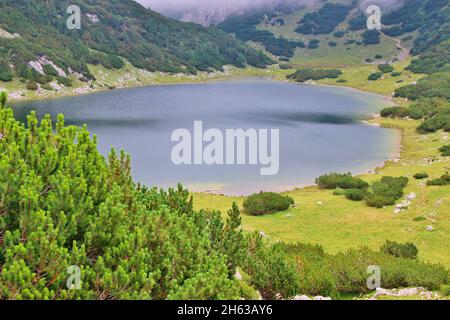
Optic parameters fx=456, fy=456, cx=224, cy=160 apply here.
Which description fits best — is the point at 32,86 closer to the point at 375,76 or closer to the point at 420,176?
the point at 420,176

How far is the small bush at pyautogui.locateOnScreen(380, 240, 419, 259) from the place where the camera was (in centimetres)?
2536

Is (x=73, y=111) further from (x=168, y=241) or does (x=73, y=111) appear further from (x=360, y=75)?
(x=360, y=75)

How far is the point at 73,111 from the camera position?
4077 inches

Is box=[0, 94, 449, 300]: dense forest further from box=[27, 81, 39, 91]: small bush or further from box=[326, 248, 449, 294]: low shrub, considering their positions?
box=[27, 81, 39, 91]: small bush

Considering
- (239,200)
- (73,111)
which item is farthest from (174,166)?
(73,111)

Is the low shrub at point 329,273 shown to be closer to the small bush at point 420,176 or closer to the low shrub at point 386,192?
the low shrub at point 386,192

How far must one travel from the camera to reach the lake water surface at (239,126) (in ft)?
172

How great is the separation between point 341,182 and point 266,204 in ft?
38.9

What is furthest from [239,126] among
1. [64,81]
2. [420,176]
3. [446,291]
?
[64,81]

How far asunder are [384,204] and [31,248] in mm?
31582

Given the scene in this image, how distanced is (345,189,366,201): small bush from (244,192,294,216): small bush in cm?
551

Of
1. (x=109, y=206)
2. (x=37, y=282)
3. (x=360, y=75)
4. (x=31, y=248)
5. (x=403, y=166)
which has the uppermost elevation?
(x=360, y=75)

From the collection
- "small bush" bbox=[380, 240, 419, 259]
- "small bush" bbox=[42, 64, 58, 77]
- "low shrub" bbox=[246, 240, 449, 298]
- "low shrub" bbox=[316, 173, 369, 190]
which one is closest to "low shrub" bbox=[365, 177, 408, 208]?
"low shrub" bbox=[316, 173, 369, 190]
